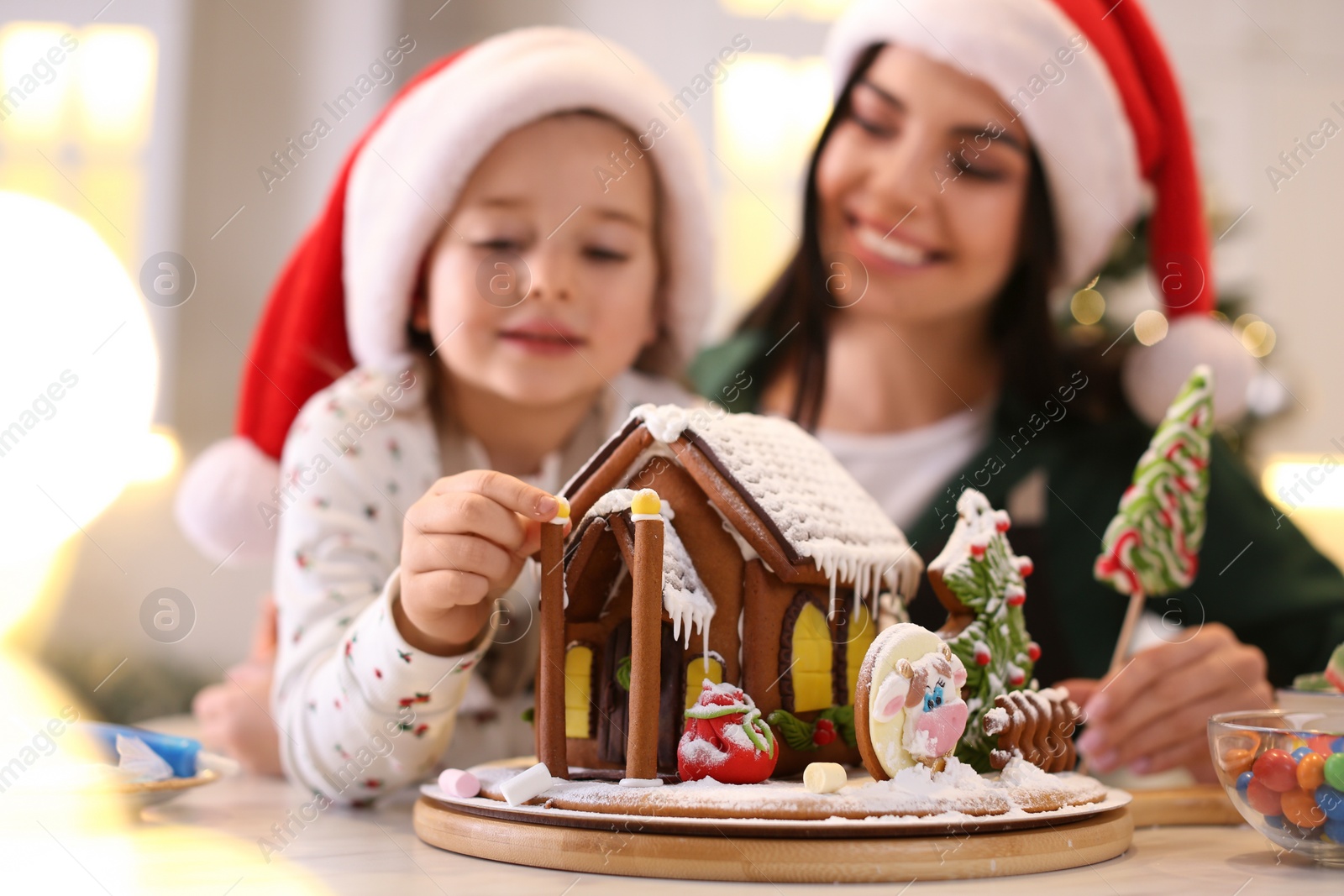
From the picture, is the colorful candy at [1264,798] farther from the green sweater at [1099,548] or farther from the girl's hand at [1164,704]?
the green sweater at [1099,548]

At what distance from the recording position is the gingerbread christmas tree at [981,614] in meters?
0.92

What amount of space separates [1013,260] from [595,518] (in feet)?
Result: 3.31

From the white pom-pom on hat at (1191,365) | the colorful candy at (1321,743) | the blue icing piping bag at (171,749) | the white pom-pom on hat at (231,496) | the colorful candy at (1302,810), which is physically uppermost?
the white pom-pom on hat at (1191,365)

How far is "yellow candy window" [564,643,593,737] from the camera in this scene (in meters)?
0.94

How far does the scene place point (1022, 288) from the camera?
5.76ft

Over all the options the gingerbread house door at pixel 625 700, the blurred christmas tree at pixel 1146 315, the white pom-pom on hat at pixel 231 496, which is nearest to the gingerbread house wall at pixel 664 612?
the gingerbread house door at pixel 625 700

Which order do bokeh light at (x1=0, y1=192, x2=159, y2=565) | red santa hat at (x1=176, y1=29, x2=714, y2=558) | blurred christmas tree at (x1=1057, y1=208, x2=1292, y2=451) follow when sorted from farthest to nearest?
bokeh light at (x1=0, y1=192, x2=159, y2=565)
blurred christmas tree at (x1=1057, y1=208, x2=1292, y2=451)
red santa hat at (x1=176, y1=29, x2=714, y2=558)

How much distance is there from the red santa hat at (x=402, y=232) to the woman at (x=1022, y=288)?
0.33 meters

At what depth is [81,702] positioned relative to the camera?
313 centimetres

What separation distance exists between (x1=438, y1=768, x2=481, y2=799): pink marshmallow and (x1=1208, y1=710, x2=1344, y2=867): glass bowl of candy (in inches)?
23.3

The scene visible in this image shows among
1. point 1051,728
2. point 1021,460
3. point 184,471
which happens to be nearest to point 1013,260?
point 1021,460

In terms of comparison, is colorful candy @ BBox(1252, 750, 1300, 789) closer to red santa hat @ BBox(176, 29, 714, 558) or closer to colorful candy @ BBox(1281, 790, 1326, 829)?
colorful candy @ BBox(1281, 790, 1326, 829)

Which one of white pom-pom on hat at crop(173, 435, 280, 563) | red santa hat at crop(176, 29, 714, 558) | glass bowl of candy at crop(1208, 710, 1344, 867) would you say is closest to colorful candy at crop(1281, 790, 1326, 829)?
glass bowl of candy at crop(1208, 710, 1344, 867)

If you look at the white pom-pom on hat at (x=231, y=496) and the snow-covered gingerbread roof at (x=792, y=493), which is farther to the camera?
the white pom-pom on hat at (x=231, y=496)
